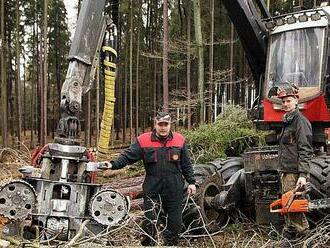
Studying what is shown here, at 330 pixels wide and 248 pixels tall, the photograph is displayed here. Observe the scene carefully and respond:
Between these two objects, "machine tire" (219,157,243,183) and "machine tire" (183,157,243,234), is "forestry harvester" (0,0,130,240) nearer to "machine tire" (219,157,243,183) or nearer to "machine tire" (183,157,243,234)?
"machine tire" (183,157,243,234)

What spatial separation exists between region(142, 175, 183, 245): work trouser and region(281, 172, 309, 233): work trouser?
124 cm

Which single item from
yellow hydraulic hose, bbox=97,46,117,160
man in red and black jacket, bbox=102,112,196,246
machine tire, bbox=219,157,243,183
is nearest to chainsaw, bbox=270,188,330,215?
man in red and black jacket, bbox=102,112,196,246

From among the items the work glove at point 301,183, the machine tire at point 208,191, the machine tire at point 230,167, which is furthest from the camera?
the machine tire at point 230,167

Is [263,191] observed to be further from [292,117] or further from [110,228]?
[110,228]

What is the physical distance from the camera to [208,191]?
7.38 m

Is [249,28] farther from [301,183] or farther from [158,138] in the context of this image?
[301,183]

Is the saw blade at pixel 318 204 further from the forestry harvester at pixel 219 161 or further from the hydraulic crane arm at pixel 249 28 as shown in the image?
the hydraulic crane arm at pixel 249 28

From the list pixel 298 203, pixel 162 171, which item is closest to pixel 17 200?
pixel 162 171

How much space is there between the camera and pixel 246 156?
22.9 feet

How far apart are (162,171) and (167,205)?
42 centimetres

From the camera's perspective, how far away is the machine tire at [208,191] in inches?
273

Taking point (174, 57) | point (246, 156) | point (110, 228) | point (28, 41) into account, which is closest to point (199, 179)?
point (246, 156)

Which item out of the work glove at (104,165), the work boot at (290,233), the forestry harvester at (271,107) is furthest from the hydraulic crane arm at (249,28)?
the work glove at (104,165)

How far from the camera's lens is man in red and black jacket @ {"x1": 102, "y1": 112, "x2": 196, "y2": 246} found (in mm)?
6211
